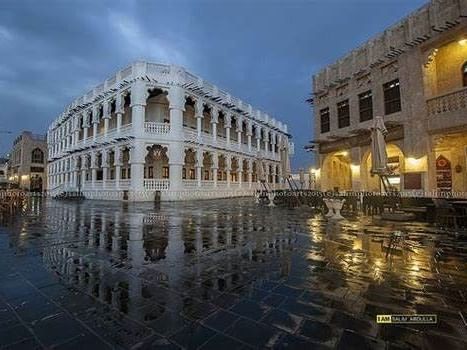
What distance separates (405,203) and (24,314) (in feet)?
38.8

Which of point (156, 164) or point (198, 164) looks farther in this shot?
point (156, 164)

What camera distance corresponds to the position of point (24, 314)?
2.70 m

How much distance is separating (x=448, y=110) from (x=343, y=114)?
707 cm

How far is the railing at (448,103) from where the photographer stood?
→ 1209cm

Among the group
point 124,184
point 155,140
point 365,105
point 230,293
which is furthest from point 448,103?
point 124,184

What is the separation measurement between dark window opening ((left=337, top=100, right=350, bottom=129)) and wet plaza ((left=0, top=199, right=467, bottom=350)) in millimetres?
14190

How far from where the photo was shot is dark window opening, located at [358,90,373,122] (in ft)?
56.0

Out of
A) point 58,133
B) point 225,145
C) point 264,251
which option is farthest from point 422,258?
point 58,133

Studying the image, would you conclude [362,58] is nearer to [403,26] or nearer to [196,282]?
[403,26]

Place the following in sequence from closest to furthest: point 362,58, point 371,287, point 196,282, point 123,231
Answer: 1. point 371,287
2. point 196,282
3. point 123,231
4. point 362,58

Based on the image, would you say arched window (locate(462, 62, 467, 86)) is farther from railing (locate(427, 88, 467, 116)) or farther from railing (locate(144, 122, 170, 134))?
railing (locate(144, 122, 170, 134))

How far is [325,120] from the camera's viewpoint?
68.2ft

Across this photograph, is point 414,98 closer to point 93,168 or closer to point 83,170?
point 93,168

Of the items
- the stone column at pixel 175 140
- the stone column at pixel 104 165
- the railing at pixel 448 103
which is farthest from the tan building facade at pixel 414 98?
the stone column at pixel 104 165
